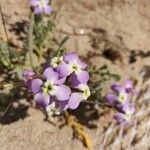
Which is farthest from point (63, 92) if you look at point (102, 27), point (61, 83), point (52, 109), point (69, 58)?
point (102, 27)

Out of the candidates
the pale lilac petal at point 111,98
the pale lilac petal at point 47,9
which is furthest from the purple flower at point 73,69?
the pale lilac petal at point 47,9

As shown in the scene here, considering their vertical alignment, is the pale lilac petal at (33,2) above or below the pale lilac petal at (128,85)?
above

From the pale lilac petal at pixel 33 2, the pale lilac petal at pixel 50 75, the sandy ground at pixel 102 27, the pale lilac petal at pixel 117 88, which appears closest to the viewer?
the pale lilac petal at pixel 50 75

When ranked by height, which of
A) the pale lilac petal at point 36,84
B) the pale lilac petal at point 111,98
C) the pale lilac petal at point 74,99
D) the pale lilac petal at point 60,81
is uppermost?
the pale lilac petal at point 60,81

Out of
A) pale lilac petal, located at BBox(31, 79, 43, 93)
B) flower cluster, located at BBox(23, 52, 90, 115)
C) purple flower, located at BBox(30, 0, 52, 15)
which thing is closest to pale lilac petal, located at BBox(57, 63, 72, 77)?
flower cluster, located at BBox(23, 52, 90, 115)

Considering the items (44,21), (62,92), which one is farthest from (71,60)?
(44,21)

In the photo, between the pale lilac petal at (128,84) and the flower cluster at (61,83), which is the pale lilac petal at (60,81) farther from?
the pale lilac petal at (128,84)
